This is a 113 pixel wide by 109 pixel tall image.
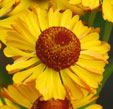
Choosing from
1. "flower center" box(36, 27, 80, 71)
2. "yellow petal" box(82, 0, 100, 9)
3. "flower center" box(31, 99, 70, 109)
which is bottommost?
"flower center" box(31, 99, 70, 109)

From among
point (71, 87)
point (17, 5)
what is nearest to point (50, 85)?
point (71, 87)

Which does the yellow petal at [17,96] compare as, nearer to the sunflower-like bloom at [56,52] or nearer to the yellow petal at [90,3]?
the sunflower-like bloom at [56,52]

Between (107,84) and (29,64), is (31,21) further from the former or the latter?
(107,84)

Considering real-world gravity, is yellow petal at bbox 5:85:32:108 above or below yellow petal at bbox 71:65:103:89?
above

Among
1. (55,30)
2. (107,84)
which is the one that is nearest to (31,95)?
(55,30)

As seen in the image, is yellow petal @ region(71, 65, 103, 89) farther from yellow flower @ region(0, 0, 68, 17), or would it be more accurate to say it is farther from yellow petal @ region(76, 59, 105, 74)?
yellow flower @ region(0, 0, 68, 17)

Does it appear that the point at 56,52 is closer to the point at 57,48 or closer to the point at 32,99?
the point at 57,48

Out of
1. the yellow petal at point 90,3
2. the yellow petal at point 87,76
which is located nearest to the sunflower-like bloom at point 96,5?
the yellow petal at point 90,3

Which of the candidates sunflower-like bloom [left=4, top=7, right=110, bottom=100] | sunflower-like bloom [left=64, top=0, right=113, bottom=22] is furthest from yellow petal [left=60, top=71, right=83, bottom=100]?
sunflower-like bloom [left=64, top=0, right=113, bottom=22]
